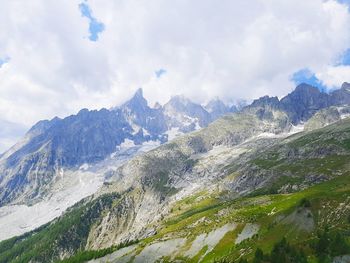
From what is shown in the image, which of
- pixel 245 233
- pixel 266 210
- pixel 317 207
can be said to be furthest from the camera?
pixel 266 210

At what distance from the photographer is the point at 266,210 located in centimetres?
19650

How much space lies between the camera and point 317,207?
150500mm

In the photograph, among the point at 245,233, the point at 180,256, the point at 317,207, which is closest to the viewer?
the point at 317,207

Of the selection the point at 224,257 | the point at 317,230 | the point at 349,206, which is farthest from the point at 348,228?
the point at 224,257

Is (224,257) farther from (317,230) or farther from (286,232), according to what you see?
(317,230)

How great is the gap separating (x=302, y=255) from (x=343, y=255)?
10057mm

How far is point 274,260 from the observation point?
358ft

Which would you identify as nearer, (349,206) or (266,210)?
(349,206)

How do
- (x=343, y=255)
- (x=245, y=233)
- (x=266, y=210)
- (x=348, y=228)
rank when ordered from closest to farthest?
(x=343, y=255)
(x=348, y=228)
(x=245, y=233)
(x=266, y=210)

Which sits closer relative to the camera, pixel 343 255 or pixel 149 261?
pixel 343 255

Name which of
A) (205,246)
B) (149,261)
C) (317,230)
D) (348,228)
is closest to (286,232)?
(317,230)

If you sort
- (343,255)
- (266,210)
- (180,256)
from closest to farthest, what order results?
1. (343,255)
2. (180,256)
3. (266,210)

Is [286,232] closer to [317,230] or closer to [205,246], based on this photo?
[317,230]

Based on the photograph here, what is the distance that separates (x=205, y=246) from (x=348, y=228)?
6770 centimetres
